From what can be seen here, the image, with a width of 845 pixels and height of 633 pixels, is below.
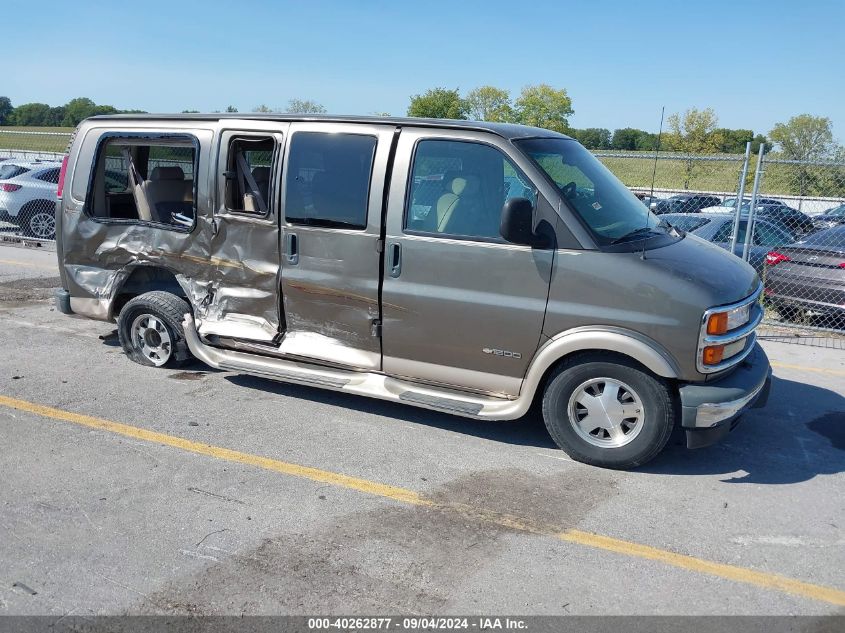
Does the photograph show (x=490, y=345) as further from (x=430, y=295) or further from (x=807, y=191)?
(x=807, y=191)

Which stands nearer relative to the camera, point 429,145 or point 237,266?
point 429,145

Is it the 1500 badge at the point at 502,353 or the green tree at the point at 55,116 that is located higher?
the green tree at the point at 55,116

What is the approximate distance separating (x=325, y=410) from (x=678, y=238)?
2.99 meters

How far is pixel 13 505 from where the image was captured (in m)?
4.23

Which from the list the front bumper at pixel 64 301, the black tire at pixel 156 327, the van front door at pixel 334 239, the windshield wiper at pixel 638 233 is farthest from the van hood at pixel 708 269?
the front bumper at pixel 64 301

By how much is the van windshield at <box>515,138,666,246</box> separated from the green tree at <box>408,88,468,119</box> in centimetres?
5384

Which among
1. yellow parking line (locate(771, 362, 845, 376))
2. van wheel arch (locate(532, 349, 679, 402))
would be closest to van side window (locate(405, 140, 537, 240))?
van wheel arch (locate(532, 349, 679, 402))

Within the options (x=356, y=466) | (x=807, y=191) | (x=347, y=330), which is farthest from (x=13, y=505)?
(x=807, y=191)

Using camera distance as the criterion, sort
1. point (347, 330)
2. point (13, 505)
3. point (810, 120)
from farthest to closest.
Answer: point (810, 120), point (347, 330), point (13, 505)

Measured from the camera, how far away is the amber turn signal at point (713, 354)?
4.59m

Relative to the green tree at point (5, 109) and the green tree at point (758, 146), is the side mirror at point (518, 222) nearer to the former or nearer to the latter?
the green tree at point (758, 146)

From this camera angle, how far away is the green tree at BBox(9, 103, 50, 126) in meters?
42.9

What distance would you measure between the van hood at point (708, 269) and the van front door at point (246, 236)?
9.43ft

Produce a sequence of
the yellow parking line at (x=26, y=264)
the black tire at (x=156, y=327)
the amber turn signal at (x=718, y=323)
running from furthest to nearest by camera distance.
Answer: the yellow parking line at (x=26, y=264)
the black tire at (x=156, y=327)
the amber turn signal at (x=718, y=323)
